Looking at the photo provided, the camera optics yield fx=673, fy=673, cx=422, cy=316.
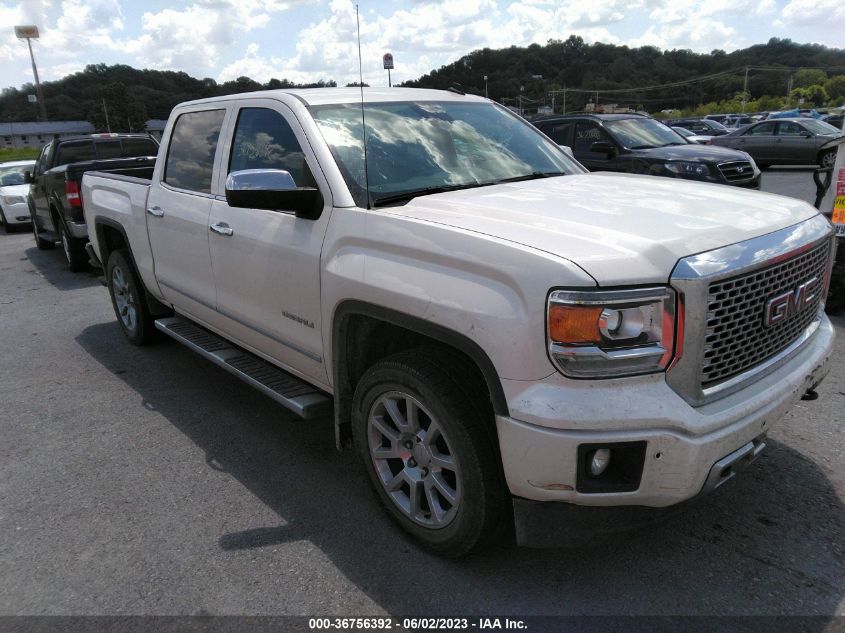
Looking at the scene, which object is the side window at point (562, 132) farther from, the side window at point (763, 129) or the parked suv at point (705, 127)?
the parked suv at point (705, 127)

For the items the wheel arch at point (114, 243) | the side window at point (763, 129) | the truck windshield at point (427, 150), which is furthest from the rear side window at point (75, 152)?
the side window at point (763, 129)

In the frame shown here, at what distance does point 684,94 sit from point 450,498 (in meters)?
117

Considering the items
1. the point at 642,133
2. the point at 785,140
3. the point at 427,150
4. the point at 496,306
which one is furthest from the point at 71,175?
the point at 785,140

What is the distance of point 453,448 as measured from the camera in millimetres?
2586

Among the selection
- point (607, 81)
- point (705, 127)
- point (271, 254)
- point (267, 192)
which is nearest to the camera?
point (267, 192)

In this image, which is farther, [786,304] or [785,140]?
[785,140]

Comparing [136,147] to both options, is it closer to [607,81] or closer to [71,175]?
[71,175]

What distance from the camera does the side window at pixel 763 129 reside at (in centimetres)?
2039

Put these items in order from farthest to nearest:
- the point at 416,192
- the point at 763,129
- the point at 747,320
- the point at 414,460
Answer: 1. the point at 763,129
2. the point at 416,192
3. the point at 414,460
4. the point at 747,320

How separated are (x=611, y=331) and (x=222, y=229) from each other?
2.50 meters

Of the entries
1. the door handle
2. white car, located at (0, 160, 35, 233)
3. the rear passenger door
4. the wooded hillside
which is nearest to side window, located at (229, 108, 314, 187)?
the rear passenger door

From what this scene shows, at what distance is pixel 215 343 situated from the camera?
456 centimetres

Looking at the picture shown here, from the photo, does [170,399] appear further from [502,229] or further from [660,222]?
[660,222]

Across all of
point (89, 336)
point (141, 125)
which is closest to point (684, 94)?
point (141, 125)
